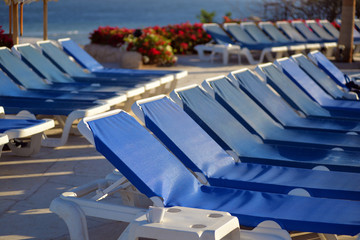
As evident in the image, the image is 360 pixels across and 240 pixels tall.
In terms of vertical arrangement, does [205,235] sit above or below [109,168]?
above

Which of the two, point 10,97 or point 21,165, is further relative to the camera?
point 10,97

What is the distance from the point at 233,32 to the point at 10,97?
8.08 metres

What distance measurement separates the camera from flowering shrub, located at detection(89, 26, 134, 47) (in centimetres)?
1372

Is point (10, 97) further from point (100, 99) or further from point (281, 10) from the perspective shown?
point (281, 10)

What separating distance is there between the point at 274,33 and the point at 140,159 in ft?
38.6

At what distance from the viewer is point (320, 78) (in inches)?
300

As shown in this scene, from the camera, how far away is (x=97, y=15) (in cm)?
7156

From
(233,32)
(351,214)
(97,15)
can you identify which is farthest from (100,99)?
(97,15)

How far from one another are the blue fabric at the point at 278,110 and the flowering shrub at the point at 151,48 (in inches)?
269

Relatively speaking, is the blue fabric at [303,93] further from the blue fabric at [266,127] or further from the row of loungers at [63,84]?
the row of loungers at [63,84]

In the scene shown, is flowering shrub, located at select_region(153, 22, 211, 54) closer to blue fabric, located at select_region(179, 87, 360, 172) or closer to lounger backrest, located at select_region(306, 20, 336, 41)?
lounger backrest, located at select_region(306, 20, 336, 41)

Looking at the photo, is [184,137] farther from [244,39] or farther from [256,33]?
[256,33]

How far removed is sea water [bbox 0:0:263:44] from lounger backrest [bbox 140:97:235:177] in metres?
46.5

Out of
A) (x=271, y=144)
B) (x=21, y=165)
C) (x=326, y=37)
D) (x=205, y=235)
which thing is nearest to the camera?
(x=205, y=235)
